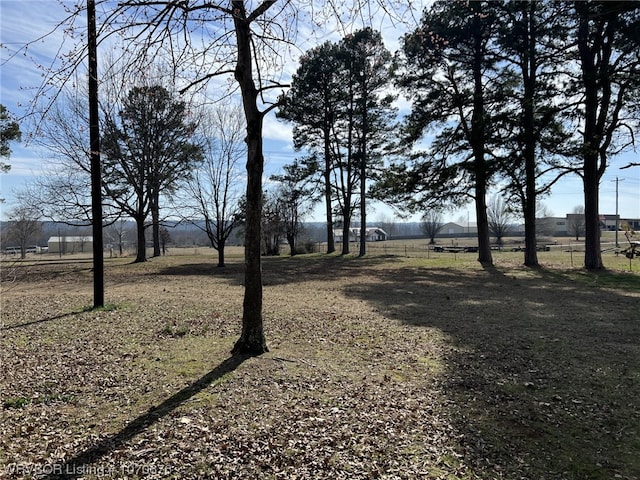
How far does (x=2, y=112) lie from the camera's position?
17.3 meters

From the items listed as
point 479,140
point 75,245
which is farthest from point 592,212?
point 75,245

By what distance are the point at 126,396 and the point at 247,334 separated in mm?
1541

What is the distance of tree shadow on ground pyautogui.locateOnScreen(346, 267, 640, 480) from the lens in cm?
285

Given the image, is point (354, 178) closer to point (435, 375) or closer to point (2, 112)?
point (2, 112)

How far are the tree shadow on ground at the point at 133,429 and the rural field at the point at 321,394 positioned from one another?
2 cm

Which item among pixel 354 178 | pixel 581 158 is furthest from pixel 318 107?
pixel 581 158

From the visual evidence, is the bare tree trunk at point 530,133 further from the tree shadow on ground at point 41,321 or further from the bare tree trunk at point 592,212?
the tree shadow on ground at point 41,321

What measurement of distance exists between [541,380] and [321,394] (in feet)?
7.99

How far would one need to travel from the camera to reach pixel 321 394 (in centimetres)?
385

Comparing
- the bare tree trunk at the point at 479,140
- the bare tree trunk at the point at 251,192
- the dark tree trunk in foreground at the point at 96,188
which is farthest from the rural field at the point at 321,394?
the bare tree trunk at the point at 479,140

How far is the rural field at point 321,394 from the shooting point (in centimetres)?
274

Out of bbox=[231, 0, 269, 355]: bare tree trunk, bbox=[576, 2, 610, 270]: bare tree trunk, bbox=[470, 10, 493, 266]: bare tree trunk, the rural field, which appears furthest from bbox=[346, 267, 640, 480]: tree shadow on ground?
bbox=[470, 10, 493, 266]: bare tree trunk

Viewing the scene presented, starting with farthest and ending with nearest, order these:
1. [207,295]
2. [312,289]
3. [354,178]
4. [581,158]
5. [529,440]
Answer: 1. [354,178]
2. [581,158]
3. [312,289]
4. [207,295]
5. [529,440]

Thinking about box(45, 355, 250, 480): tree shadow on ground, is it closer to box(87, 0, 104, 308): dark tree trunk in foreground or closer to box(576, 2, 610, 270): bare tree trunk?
box(87, 0, 104, 308): dark tree trunk in foreground
